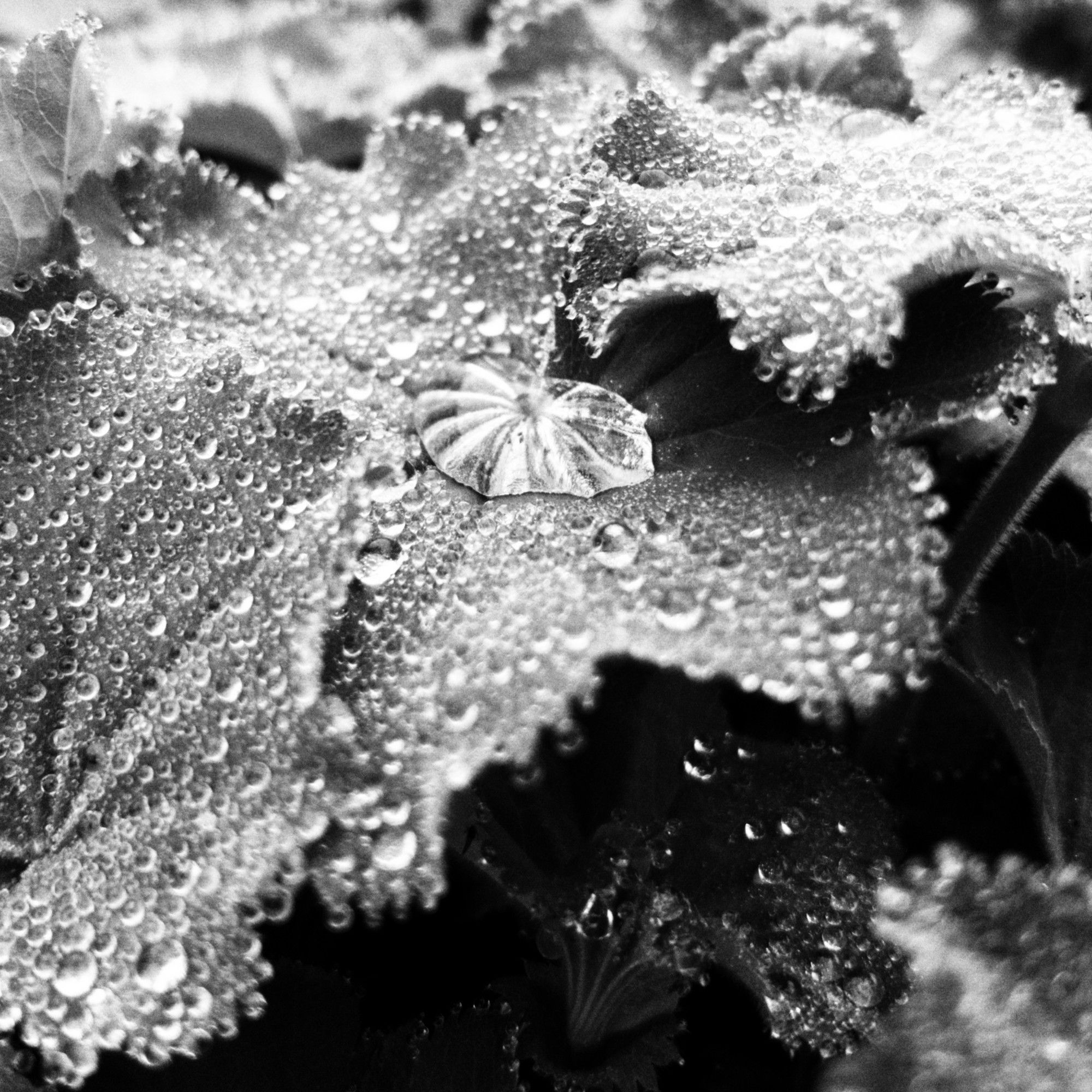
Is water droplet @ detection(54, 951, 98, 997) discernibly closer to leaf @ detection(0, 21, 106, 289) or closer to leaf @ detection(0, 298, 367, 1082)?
leaf @ detection(0, 298, 367, 1082)

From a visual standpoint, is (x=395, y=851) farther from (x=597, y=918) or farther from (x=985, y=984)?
(x=985, y=984)

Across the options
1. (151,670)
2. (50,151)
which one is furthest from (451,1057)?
(50,151)

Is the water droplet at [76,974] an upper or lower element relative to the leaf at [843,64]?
lower

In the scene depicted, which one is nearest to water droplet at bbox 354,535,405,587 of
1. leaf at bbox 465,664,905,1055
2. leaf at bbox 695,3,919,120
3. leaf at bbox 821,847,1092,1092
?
leaf at bbox 465,664,905,1055

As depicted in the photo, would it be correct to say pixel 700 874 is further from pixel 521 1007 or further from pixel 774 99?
pixel 774 99

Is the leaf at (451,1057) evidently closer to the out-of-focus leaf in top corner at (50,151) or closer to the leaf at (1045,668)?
the leaf at (1045,668)

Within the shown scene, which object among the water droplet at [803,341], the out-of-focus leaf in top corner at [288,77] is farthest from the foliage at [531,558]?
the out-of-focus leaf in top corner at [288,77]

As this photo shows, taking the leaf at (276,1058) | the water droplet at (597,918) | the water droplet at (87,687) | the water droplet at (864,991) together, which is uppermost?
the water droplet at (864,991)
